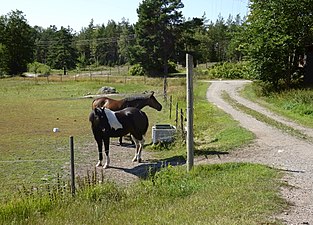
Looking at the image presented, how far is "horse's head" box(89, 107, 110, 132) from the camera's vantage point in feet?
38.7

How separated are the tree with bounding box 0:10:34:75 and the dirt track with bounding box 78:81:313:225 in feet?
233

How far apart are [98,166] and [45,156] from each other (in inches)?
95.5

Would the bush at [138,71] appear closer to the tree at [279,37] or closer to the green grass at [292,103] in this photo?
the green grass at [292,103]

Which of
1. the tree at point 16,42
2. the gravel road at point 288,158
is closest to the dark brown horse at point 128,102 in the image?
the gravel road at point 288,158

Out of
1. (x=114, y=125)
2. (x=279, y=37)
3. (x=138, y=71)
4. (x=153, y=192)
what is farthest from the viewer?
(x=138, y=71)

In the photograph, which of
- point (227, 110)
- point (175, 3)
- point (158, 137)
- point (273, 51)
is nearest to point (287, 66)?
point (273, 51)

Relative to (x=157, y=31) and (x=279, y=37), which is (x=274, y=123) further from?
(x=157, y=31)

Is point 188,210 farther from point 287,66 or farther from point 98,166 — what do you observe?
point 287,66

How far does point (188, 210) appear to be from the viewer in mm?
6023

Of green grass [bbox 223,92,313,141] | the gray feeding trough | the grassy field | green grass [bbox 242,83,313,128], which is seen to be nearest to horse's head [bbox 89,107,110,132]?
the grassy field

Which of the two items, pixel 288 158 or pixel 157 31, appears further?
pixel 157 31

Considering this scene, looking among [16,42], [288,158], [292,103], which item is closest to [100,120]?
[288,158]

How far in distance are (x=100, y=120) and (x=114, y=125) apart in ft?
1.50

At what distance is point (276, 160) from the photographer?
10.1 meters
